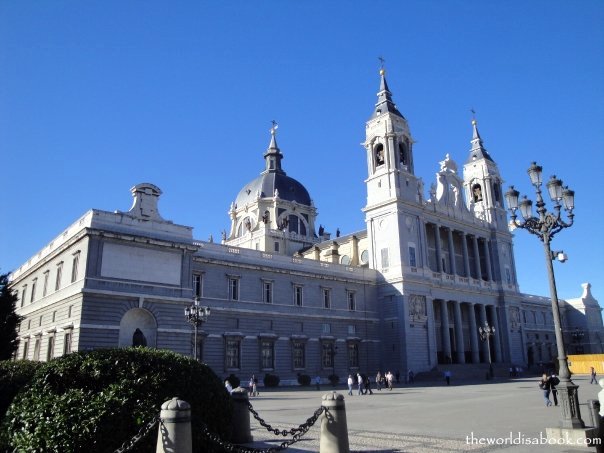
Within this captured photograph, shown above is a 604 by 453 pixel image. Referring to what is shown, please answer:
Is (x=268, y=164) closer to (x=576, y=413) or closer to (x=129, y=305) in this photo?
(x=129, y=305)

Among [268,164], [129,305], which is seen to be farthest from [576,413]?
[268,164]

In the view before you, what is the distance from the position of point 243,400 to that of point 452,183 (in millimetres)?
51925

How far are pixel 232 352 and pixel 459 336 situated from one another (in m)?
25.1

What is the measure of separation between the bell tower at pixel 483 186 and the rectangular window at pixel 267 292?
30.8 m

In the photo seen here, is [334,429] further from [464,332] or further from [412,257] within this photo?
[464,332]

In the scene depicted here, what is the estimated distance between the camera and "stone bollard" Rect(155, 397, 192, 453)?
25.2 feet

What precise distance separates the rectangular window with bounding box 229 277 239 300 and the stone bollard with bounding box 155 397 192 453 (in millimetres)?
30158

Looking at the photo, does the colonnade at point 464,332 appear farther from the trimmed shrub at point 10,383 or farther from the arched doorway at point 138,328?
the trimmed shrub at point 10,383

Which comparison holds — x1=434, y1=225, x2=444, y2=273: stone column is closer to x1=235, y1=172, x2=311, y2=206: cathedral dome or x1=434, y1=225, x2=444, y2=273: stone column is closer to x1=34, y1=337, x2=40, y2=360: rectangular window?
x1=235, y1=172, x2=311, y2=206: cathedral dome

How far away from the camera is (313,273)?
43469 mm

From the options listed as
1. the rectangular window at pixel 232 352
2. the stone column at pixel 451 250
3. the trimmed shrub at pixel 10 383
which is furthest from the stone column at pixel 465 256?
the trimmed shrub at pixel 10 383

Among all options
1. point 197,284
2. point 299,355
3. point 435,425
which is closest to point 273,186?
point 299,355

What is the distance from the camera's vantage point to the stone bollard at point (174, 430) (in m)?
7.68

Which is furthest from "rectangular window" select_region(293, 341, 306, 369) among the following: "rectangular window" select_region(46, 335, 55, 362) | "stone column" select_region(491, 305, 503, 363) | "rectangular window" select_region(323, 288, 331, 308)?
"stone column" select_region(491, 305, 503, 363)
